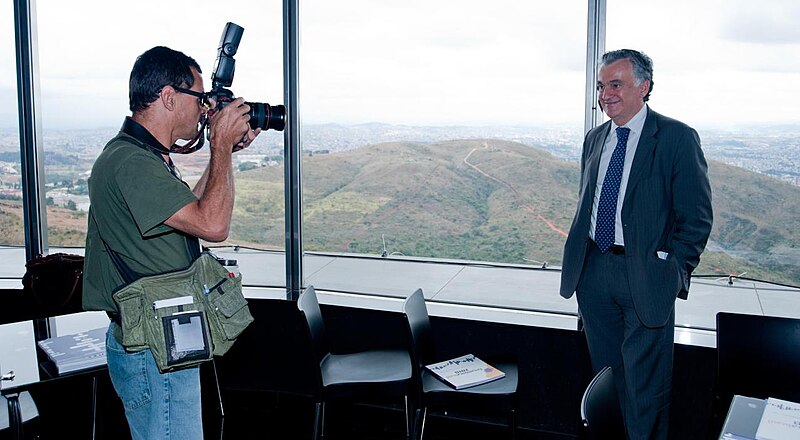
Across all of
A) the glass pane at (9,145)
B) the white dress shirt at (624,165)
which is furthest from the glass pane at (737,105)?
the glass pane at (9,145)

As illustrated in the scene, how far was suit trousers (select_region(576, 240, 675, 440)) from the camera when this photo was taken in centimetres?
260

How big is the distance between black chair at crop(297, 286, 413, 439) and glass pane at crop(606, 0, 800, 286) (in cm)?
143

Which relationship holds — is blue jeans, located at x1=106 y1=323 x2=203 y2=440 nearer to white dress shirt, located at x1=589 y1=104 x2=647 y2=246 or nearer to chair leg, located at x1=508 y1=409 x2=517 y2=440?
chair leg, located at x1=508 y1=409 x2=517 y2=440

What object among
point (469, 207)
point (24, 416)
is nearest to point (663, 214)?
point (469, 207)

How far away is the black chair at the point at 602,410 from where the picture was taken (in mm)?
1623

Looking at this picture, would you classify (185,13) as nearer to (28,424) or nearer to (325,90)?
(325,90)

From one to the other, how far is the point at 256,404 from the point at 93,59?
2027mm

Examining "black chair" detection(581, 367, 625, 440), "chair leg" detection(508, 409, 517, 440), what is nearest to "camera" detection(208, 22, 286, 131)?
"black chair" detection(581, 367, 625, 440)

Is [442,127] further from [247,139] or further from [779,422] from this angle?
[779,422]

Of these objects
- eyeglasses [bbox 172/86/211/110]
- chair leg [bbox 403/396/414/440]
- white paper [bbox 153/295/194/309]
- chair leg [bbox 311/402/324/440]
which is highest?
eyeglasses [bbox 172/86/211/110]

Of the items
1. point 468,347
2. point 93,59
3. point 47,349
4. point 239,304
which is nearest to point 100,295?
point 239,304

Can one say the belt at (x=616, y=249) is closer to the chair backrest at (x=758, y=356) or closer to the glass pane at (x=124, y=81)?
the chair backrest at (x=758, y=356)

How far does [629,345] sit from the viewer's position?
2.61m

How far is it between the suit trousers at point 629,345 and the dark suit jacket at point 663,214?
7cm
